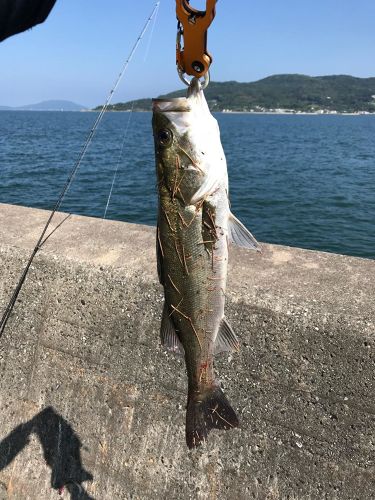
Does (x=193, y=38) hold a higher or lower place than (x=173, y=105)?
higher

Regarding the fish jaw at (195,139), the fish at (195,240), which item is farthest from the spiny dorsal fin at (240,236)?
the fish jaw at (195,139)

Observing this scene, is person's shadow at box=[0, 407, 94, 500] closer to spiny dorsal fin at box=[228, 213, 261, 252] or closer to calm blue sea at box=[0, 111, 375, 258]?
spiny dorsal fin at box=[228, 213, 261, 252]

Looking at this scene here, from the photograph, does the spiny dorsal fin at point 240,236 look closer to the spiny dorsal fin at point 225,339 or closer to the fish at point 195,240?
the fish at point 195,240

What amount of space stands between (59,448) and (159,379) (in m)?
1.20

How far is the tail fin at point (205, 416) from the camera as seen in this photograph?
262cm

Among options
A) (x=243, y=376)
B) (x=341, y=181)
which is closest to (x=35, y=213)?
(x=243, y=376)

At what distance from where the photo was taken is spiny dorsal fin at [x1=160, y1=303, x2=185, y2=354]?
258 centimetres

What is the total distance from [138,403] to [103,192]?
78.1ft

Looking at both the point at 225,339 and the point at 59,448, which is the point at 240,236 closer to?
the point at 225,339

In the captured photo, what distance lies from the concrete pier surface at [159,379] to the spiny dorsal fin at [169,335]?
775 millimetres

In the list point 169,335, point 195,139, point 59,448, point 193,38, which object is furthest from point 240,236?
point 59,448

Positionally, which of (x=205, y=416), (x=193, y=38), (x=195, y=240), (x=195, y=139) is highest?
(x=193, y=38)

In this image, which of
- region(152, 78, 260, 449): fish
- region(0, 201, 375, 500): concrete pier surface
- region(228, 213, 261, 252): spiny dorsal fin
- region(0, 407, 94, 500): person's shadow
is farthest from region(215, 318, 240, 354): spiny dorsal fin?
region(0, 407, 94, 500): person's shadow

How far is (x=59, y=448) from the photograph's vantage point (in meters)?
3.93
